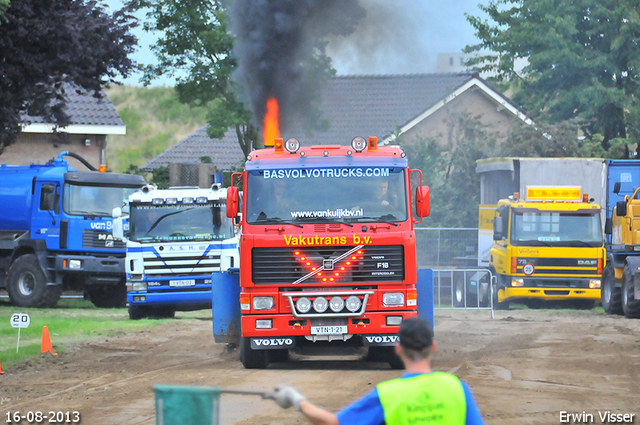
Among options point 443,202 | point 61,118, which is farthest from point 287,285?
point 443,202

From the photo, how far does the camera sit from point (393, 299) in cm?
1108

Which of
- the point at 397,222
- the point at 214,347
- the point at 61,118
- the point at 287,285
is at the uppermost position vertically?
the point at 61,118

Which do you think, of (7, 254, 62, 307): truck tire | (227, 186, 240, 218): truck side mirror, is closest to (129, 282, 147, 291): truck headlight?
(7, 254, 62, 307): truck tire

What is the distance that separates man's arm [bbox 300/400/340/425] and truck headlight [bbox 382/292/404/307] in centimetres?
702

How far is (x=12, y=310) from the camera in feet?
68.2

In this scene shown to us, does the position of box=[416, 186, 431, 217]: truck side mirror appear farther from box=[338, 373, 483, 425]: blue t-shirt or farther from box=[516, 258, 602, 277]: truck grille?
box=[516, 258, 602, 277]: truck grille

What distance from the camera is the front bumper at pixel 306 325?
11023 mm

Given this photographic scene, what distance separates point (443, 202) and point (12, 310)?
620 inches

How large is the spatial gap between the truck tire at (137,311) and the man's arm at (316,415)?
14.9 meters

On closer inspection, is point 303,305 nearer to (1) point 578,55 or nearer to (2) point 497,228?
(2) point 497,228

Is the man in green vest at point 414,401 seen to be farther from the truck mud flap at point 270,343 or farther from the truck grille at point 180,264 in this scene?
the truck grille at point 180,264

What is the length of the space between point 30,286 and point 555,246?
12.7 metres

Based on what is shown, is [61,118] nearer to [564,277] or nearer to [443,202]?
[564,277]

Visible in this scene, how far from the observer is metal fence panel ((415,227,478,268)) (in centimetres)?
2638
